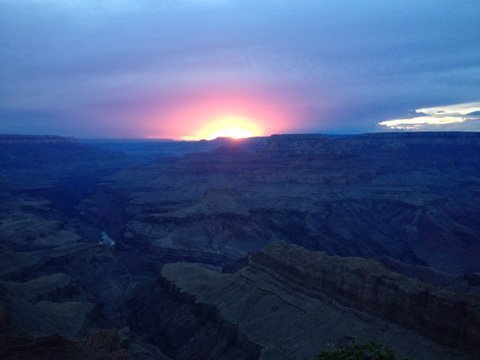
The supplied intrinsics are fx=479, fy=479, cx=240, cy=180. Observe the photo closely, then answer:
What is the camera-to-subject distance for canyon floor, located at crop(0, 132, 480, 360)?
3703 cm

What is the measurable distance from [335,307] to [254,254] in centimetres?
1343

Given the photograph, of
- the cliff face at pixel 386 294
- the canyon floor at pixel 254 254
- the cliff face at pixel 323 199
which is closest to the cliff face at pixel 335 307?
the cliff face at pixel 386 294

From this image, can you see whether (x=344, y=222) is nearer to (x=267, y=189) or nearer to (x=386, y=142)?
(x=267, y=189)

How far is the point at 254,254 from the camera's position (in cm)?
5194

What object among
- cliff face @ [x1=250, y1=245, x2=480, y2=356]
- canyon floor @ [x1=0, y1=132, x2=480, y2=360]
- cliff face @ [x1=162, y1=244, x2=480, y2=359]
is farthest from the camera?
canyon floor @ [x1=0, y1=132, x2=480, y2=360]

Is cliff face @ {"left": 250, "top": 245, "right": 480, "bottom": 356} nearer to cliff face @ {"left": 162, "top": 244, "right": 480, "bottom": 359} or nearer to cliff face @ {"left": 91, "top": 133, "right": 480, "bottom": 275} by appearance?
cliff face @ {"left": 162, "top": 244, "right": 480, "bottom": 359}

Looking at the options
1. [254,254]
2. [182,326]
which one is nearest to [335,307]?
[254,254]

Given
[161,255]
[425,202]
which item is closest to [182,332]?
[161,255]

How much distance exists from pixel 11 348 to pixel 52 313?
→ 49.8ft

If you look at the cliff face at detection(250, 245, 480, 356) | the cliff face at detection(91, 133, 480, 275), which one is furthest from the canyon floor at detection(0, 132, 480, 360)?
the cliff face at detection(91, 133, 480, 275)

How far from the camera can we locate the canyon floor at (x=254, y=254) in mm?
37031

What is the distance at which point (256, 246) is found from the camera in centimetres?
9769

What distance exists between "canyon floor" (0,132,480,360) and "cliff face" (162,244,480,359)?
111 millimetres

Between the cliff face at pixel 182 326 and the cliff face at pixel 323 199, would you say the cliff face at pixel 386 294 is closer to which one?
the cliff face at pixel 182 326
